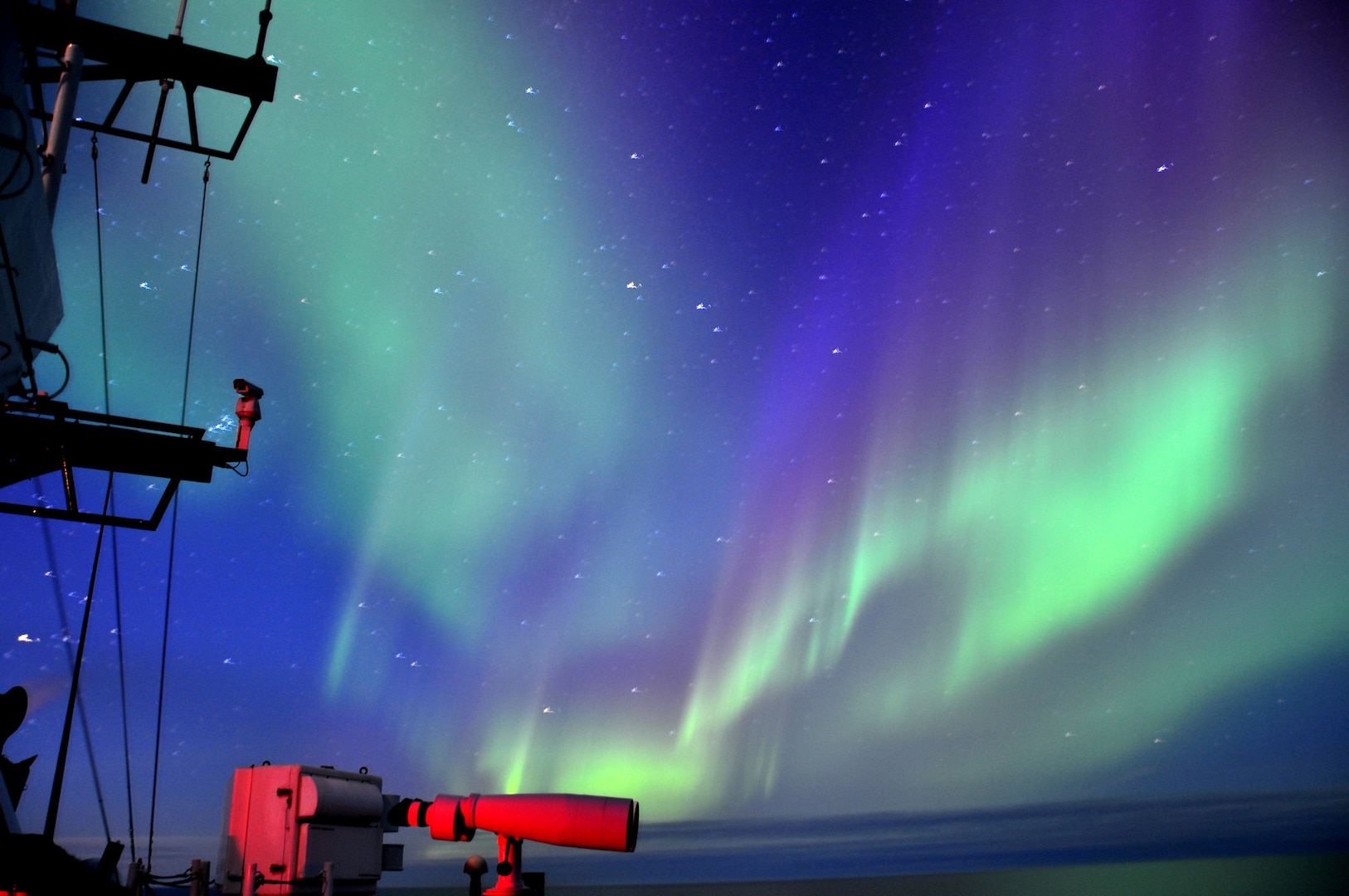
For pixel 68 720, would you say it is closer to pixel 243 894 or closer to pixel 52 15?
pixel 243 894

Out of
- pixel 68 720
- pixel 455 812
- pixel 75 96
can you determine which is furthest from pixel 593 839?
pixel 75 96

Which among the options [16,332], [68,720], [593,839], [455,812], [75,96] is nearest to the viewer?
[593,839]

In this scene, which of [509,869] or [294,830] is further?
[294,830]

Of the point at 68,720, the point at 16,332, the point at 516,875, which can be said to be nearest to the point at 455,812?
the point at 516,875

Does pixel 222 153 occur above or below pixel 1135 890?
above

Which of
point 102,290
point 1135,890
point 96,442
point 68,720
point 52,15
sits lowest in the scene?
point 1135,890

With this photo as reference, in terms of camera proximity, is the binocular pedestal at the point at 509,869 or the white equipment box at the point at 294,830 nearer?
the binocular pedestal at the point at 509,869

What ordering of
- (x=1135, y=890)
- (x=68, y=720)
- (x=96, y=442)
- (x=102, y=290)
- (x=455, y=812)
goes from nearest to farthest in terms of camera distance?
1. (x=455, y=812)
2. (x=68, y=720)
3. (x=96, y=442)
4. (x=102, y=290)
5. (x=1135, y=890)

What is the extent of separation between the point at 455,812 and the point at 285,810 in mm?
2579

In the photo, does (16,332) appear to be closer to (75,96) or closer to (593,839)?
(75,96)

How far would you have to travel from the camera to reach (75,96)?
356 inches

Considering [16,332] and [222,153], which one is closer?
[16,332]

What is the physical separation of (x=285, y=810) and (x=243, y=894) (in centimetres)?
64

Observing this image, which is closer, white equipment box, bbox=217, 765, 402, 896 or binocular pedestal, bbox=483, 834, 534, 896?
binocular pedestal, bbox=483, 834, 534, 896
